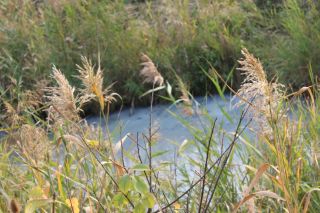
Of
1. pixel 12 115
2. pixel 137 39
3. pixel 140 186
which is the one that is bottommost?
pixel 137 39

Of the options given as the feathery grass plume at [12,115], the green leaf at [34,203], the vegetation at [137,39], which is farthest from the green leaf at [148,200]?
the vegetation at [137,39]

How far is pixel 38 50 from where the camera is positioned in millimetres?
6055

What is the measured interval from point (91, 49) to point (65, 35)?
0.95ft

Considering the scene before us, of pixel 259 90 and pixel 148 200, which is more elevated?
pixel 259 90

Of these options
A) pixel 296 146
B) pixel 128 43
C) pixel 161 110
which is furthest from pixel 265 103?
pixel 128 43

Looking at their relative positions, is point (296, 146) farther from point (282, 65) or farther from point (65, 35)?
point (65, 35)

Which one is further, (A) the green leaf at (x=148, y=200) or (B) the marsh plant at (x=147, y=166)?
(B) the marsh plant at (x=147, y=166)

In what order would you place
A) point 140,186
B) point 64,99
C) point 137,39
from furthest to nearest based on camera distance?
1. point 137,39
2. point 64,99
3. point 140,186

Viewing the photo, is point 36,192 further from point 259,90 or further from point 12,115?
point 12,115

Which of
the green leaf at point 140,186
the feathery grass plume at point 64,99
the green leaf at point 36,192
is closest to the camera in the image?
the green leaf at point 140,186

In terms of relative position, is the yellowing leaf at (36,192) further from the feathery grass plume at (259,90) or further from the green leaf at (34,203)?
the feathery grass plume at (259,90)

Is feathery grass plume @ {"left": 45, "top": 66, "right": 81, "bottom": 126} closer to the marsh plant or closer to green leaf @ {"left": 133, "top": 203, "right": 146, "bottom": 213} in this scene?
the marsh plant

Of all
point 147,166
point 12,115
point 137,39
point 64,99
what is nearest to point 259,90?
point 147,166

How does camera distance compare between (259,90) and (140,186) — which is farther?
(259,90)
